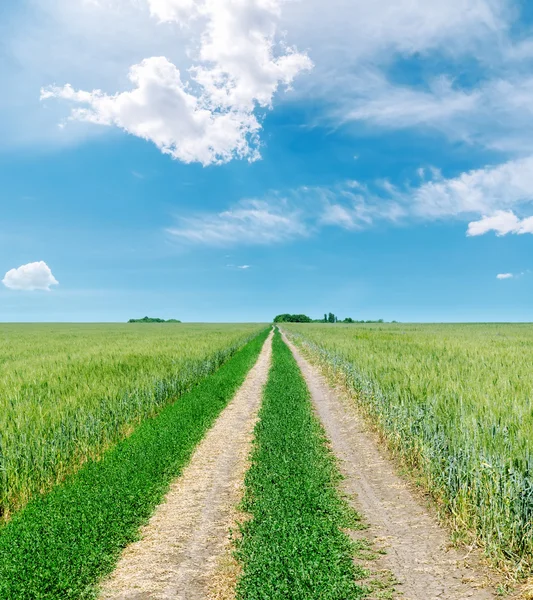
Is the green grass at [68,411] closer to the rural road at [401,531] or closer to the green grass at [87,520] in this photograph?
the green grass at [87,520]

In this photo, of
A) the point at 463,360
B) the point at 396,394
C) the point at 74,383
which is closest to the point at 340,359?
the point at 463,360

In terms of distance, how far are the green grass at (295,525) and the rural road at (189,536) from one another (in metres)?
0.42

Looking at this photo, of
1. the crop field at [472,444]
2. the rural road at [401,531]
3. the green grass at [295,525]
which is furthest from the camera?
the crop field at [472,444]

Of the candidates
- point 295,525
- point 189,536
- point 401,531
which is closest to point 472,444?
point 401,531

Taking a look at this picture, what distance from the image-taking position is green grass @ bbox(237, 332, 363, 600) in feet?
15.5

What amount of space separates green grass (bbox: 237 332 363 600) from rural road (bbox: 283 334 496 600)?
428 mm

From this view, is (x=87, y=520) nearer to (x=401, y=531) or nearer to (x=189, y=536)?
(x=189, y=536)

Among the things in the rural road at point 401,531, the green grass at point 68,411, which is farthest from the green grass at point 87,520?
the rural road at point 401,531

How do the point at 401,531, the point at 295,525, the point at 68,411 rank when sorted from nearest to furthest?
the point at 295,525 → the point at 401,531 → the point at 68,411

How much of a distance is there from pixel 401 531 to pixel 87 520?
497 cm

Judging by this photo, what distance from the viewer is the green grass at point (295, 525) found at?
471 centimetres

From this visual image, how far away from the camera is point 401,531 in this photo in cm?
622

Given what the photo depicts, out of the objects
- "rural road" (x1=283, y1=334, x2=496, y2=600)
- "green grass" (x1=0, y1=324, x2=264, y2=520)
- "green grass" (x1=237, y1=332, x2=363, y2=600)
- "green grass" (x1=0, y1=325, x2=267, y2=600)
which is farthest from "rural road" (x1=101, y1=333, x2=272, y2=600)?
"green grass" (x1=0, y1=324, x2=264, y2=520)

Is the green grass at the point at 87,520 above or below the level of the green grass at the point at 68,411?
below
